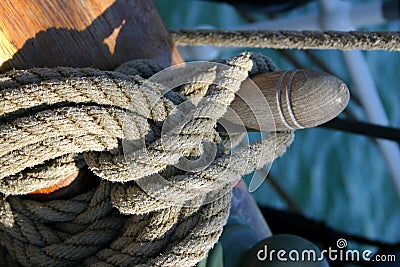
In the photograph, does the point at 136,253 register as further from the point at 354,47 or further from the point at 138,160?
the point at 354,47

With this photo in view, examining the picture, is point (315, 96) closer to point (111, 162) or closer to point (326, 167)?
point (111, 162)

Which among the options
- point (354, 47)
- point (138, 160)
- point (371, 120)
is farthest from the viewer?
point (371, 120)

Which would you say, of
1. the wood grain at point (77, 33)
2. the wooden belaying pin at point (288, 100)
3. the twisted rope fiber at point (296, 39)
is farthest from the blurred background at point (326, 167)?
the wooden belaying pin at point (288, 100)

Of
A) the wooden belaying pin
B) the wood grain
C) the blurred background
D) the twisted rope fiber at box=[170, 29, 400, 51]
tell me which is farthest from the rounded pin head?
the blurred background

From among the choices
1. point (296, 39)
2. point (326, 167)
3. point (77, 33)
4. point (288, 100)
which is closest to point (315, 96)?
point (288, 100)

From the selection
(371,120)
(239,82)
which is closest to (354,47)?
(239,82)

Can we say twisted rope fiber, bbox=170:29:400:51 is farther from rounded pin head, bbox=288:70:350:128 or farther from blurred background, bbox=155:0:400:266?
blurred background, bbox=155:0:400:266
